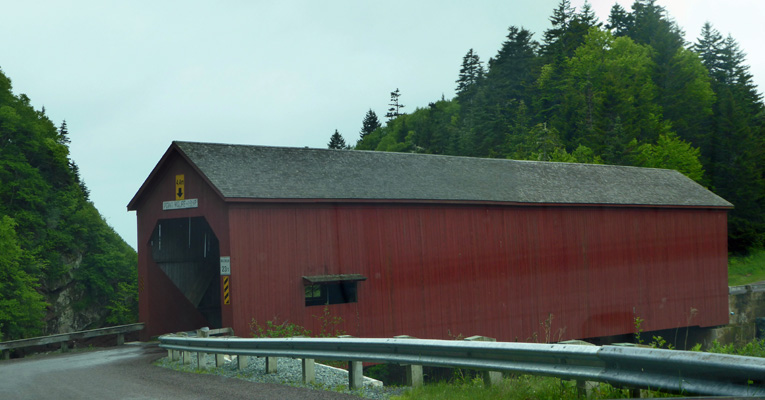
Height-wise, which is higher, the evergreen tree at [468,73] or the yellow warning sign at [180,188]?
the evergreen tree at [468,73]

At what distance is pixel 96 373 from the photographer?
1081 centimetres

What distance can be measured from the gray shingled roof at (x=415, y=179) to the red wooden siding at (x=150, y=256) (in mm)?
683

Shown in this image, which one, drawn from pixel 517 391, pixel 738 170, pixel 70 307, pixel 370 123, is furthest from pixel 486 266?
pixel 370 123

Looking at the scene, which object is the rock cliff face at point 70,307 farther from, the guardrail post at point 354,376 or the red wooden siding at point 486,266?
the guardrail post at point 354,376

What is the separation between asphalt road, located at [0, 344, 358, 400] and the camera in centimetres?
724

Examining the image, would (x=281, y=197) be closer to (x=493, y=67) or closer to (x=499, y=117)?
(x=499, y=117)

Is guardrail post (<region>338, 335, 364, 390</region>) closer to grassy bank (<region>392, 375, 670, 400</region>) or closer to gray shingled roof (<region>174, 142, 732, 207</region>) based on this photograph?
grassy bank (<region>392, 375, 670, 400</region>)

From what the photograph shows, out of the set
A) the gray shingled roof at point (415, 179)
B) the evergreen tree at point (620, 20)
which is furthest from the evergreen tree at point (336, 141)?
the gray shingled roof at point (415, 179)

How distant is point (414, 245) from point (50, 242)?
27.9m

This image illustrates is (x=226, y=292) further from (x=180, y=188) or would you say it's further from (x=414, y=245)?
(x=414, y=245)

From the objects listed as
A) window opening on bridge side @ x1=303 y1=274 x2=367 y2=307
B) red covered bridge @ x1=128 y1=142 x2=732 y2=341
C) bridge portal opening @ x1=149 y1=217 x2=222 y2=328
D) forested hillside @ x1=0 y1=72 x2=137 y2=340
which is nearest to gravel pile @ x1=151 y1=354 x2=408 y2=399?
red covered bridge @ x1=128 y1=142 x2=732 y2=341

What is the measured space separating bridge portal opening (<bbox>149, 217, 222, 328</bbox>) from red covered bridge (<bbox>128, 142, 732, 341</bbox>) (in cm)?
4

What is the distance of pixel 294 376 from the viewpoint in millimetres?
8367

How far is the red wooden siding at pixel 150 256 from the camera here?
15.9m
